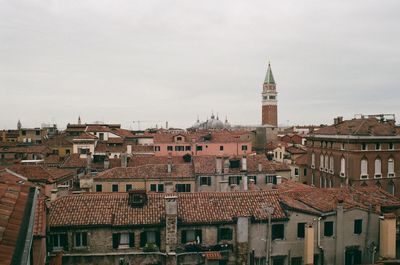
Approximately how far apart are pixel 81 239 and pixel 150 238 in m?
3.65

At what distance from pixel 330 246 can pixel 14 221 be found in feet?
58.4

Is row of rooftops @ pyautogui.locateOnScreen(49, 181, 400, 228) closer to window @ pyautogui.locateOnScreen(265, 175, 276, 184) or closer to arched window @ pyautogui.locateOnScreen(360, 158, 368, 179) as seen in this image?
window @ pyautogui.locateOnScreen(265, 175, 276, 184)

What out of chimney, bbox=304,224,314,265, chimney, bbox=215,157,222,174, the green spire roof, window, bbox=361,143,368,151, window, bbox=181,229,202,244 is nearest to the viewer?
chimney, bbox=304,224,314,265

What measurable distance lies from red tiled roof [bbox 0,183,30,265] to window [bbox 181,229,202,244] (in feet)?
29.0

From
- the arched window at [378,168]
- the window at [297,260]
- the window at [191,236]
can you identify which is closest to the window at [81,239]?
the window at [191,236]

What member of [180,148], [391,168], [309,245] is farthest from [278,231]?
[180,148]

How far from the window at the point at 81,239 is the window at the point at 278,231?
1035 centimetres

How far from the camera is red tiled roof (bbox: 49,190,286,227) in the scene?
22422 millimetres

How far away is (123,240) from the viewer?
73.6ft

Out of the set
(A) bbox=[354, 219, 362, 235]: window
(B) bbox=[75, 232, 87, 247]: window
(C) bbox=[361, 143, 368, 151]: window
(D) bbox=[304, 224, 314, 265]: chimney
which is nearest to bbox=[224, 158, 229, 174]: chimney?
(C) bbox=[361, 143, 368, 151]: window

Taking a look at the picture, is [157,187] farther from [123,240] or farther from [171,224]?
[171,224]

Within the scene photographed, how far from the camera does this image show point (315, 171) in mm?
54750

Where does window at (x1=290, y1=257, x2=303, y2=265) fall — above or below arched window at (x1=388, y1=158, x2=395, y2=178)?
below

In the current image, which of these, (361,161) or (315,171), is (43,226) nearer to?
(361,161)
